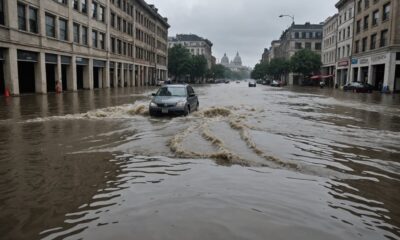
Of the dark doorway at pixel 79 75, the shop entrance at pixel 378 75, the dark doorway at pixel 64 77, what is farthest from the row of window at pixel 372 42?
the dark doorway at pixel 64 77

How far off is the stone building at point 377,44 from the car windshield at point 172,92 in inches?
1433

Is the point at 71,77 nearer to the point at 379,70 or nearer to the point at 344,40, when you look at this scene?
the point at 379,70

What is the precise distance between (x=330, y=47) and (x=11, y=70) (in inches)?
2593

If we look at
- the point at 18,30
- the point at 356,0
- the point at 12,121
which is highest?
the point at 356,0

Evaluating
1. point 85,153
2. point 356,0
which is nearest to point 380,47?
point 356,0

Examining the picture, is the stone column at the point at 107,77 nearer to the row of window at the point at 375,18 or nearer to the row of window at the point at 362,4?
the row of window at the point at 375,18

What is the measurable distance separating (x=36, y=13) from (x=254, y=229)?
33.6 m

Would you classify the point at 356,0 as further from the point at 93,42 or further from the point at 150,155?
the point at 150,155

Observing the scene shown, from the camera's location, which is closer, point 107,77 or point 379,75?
point 107,77

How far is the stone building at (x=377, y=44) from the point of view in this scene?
44125 mm

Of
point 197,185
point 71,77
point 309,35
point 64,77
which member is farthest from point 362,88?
point 309,35

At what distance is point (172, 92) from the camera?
16.9 metres

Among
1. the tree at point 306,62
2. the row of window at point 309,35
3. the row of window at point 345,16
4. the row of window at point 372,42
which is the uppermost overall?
the row of window at point 309,35

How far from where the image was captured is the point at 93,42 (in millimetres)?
46000
